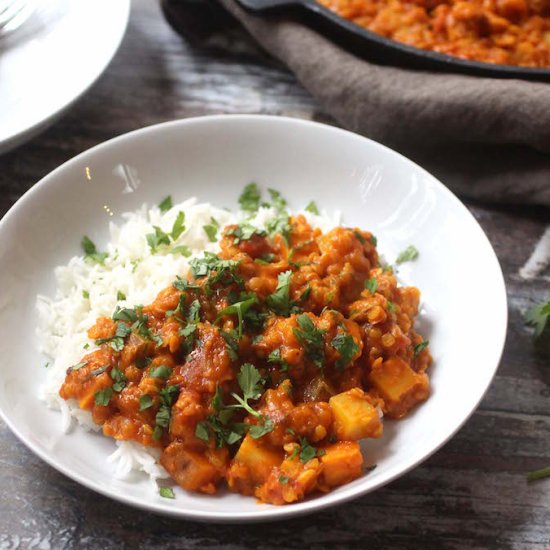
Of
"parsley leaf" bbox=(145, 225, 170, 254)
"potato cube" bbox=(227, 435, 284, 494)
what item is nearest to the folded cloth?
"parsley leaf" bbox=(145, 225, 170, 254)

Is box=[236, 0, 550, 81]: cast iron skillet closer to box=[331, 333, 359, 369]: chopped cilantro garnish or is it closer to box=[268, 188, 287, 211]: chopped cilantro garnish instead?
box=[268, 188, 287, 211]: chopped cilantro garnish

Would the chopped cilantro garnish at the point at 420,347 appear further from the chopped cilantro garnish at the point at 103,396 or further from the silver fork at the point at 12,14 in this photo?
the silver fork at the point at 12,14

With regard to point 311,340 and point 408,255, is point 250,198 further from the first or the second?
point 311,340

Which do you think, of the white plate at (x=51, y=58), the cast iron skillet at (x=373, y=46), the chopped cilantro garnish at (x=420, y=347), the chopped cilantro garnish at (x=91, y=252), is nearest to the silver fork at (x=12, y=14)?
the white plate at (x=51, y=58)

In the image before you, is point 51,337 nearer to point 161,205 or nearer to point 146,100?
point 161,205

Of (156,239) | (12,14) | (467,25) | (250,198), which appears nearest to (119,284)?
(156,239)
